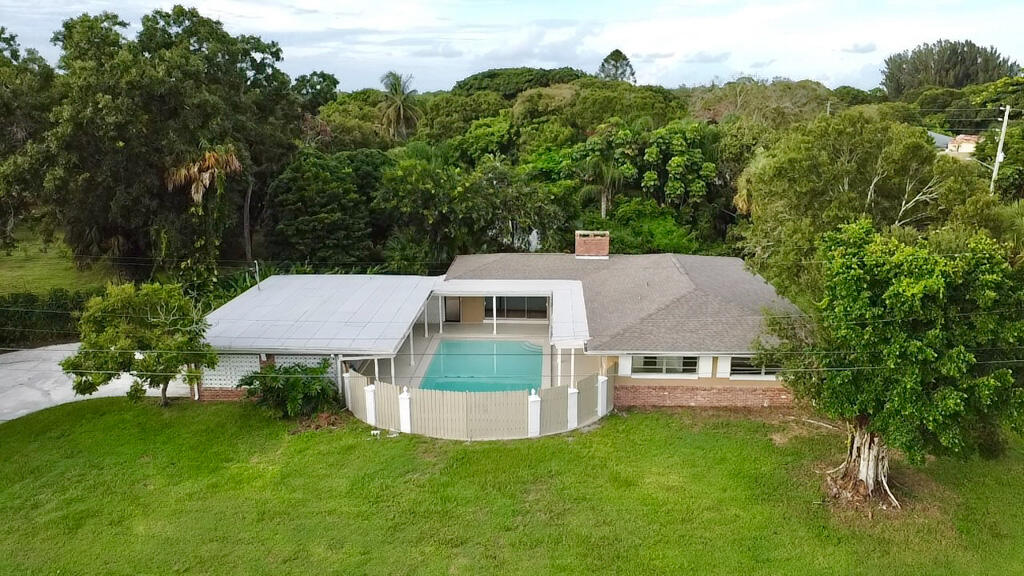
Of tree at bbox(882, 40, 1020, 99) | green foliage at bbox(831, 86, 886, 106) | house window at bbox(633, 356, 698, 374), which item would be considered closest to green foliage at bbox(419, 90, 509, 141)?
house window at bbox(633, 356, 698, 374)

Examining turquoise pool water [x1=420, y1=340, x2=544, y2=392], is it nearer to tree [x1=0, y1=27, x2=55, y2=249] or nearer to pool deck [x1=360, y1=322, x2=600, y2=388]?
pool deck [x1=360, y1=322, x2=600, y2=388]

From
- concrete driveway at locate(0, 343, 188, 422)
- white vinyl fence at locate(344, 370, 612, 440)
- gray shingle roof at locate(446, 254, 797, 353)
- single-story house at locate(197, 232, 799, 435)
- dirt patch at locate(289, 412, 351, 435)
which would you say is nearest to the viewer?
white vinyl fence at locate(344, 370, 612, 440)

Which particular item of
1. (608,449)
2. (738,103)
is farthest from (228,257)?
(738,103)

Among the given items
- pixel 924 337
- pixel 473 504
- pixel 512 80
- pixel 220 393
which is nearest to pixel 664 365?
pixel 473 504

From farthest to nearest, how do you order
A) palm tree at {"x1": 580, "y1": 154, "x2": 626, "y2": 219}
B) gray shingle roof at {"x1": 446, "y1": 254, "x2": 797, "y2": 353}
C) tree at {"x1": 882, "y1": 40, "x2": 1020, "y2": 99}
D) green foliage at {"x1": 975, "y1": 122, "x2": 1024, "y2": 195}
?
tree at {"x1": 882, "y1": 40, "x2": 1020, "y2": 99} → green foliage at {"x1": 975, "y1": 122, "x2": 1024, "y2": 195} → palm tree at {"x1": 580, "y1": 154, "x2": 626, "y2": 219} → gray shingle roof at {"x1": 446, "y1": 254, "x2": 797, "y2": 353}

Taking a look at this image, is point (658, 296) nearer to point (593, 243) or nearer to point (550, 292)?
point (550, 292)

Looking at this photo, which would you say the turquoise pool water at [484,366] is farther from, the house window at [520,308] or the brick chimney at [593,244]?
the brick chimney at [593,244]

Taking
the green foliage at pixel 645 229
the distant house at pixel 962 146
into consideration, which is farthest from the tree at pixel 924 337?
the distant house at pixel 962 146
